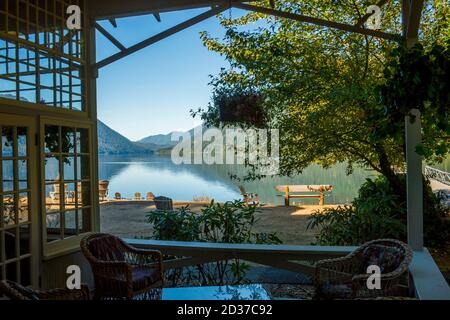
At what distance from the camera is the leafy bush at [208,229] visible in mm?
4668

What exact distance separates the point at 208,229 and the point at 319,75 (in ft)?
8.05

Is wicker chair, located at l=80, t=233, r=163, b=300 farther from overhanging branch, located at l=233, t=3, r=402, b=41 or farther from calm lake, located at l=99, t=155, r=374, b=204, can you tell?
overhanging branch, located at l=233, t=3, r=402, b=41

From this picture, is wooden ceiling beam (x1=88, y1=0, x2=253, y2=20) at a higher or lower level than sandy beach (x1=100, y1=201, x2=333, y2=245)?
higher

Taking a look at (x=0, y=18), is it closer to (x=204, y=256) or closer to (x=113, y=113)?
(x=204, y=256)

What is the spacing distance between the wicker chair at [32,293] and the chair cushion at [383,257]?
217 centimetres

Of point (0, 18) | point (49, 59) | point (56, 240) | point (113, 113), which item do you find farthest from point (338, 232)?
point (113, 113)

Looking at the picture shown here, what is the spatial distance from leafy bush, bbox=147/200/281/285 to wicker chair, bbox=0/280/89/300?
6.88ft

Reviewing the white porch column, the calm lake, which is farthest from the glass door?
the white porch column

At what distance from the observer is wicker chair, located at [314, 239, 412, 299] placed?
9.11 feet

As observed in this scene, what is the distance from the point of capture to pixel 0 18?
3.13 m

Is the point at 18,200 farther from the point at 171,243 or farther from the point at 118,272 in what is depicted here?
the point at 171,243

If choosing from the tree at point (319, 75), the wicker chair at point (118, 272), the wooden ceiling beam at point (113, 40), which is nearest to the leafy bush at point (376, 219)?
the tree at point (319, 75)

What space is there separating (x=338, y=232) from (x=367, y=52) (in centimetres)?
247

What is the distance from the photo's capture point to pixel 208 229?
4.75 m
